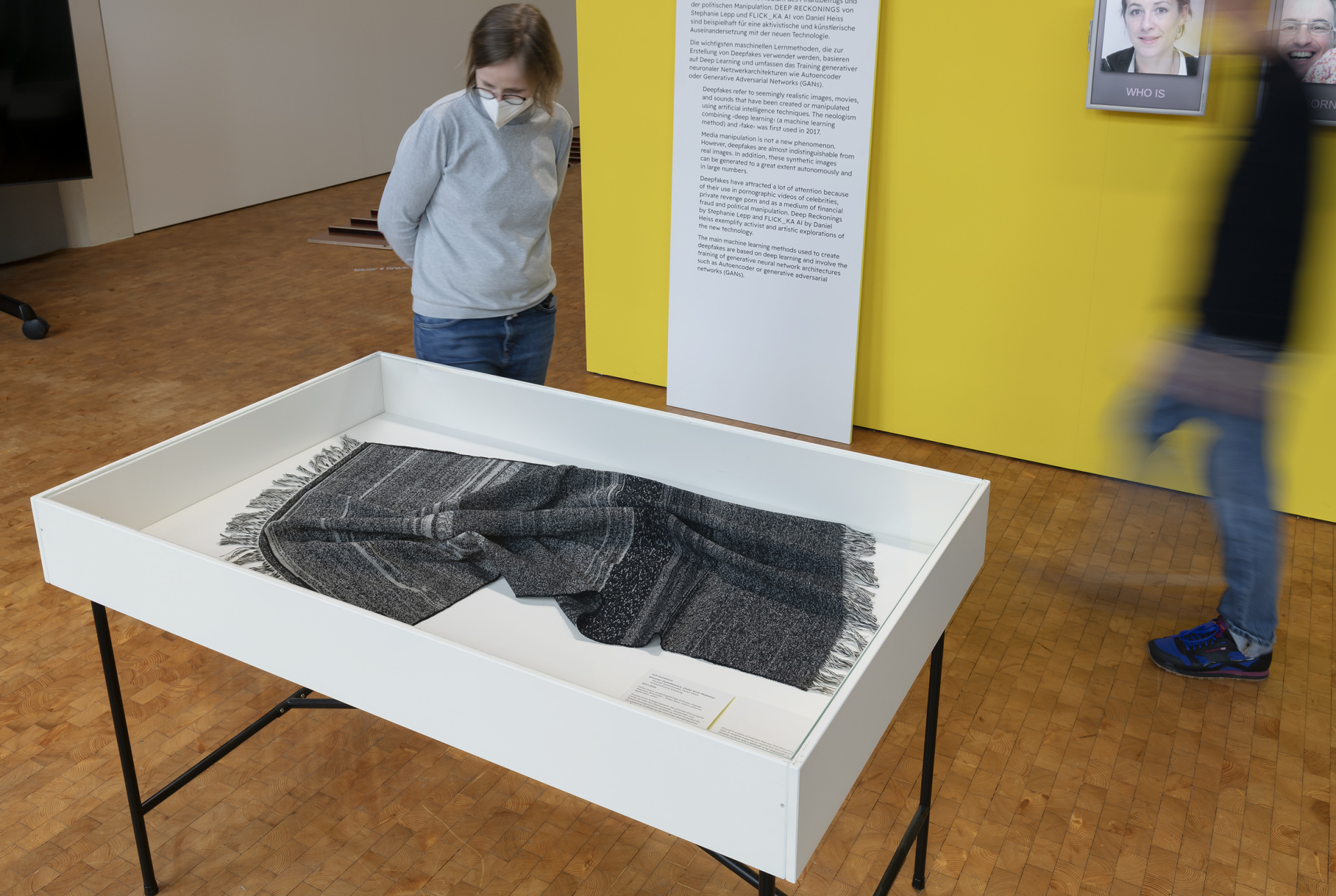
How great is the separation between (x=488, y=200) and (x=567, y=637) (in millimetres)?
1107

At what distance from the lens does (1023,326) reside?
137 inches

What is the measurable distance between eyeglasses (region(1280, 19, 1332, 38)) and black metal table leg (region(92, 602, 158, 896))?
3005 millimetres

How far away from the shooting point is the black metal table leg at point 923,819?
1.82 m

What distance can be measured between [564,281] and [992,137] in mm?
2665

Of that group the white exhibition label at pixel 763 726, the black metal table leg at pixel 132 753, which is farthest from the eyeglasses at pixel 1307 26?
the black metal table leg at pixel 132 753

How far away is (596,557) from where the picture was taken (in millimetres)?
1671

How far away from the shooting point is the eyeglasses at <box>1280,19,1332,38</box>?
2.77 m

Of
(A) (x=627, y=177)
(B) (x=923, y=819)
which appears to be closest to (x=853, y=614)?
(B) (x=923, y=819)

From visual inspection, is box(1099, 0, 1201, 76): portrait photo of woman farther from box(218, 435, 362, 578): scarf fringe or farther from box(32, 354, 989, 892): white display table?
box(218, 435, 362, 578): scarf fringe

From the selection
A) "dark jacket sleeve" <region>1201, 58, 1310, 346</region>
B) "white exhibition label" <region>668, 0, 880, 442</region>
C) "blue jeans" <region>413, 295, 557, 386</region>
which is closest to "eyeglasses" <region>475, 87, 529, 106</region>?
"blue jeans" <region>413, 295, 557, 386</region>

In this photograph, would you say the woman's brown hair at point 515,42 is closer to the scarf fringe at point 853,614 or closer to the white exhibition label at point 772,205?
the scarf fringe at point 853,614

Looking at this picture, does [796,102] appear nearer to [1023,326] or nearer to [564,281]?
[1023,326]

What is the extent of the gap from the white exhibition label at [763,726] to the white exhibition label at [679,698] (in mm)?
17

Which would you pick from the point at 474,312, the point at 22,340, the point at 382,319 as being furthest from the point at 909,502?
the point at 22,340
